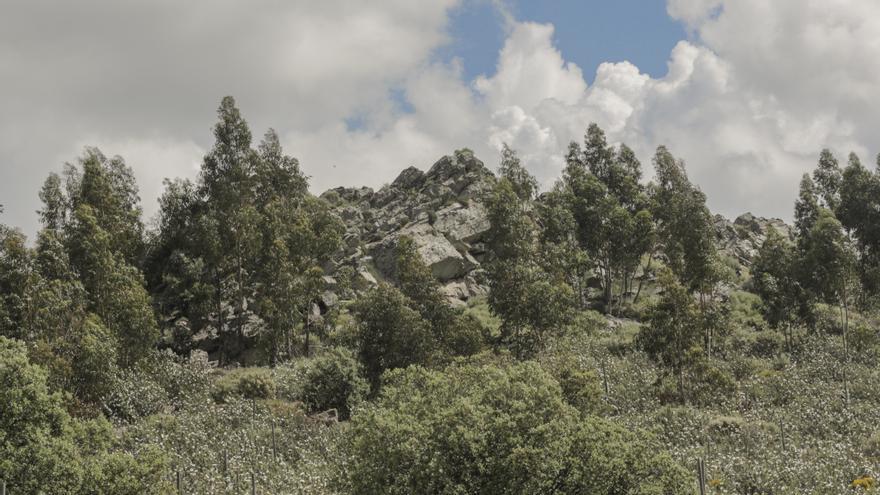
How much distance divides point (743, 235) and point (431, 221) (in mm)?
40662

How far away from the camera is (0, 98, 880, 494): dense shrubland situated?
21.0m

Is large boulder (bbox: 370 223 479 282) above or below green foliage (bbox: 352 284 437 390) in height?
above

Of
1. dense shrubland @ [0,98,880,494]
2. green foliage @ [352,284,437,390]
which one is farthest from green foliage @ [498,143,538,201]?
green foliage @ [352,284,437,390]

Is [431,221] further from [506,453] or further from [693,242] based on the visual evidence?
[506,453]

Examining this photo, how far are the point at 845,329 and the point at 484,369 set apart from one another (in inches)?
1289

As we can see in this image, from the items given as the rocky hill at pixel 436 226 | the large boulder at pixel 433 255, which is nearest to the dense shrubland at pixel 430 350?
the large boulder at pixel 433 255

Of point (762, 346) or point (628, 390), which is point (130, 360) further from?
point (762, 346)

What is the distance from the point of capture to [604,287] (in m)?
68.4

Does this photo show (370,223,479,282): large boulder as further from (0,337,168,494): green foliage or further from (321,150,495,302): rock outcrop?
(0,337,168,494): green foliage

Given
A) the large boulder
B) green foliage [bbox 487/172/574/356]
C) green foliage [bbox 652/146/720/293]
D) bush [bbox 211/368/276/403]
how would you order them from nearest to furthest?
bush [bbox 211/368/276/403] < green foliage [bbox 487/172/574/356] < green foliage [bbox 652/146/720/293] < the large boulder

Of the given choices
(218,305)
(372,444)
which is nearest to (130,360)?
(218,305)

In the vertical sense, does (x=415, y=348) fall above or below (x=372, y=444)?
above

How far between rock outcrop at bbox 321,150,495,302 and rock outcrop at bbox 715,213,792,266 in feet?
85.0

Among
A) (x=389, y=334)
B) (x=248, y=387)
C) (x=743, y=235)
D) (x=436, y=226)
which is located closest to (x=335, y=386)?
(x=389, y=334)
